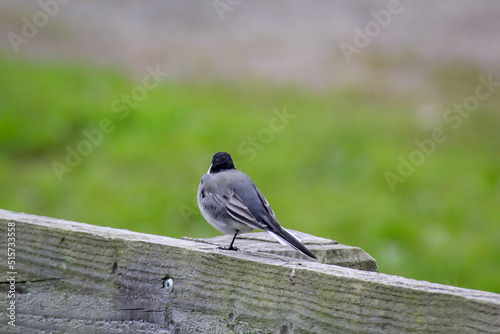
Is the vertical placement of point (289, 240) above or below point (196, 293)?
above

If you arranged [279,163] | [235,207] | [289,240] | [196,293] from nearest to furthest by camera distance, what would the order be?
[196,293] → [289,240] → [235,207] → [279,163]

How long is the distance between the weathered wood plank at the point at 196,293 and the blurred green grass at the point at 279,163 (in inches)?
94.8

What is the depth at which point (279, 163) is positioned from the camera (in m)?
4.86

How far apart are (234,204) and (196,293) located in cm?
79

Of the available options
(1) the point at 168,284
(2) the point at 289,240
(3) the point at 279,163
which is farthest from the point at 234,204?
(3) the point at 279,163

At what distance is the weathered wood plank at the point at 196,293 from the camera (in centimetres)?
130

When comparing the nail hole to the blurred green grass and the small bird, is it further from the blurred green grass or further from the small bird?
the blurred green grass

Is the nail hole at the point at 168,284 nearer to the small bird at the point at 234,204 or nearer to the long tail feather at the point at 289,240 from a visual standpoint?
the long tail feather at the point at 289,240

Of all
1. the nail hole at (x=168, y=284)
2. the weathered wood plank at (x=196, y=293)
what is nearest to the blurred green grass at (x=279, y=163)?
the weathered wood plank at (x=196, y=293)

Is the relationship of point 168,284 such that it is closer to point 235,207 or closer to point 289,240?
point 289,240

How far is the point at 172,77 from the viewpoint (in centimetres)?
619

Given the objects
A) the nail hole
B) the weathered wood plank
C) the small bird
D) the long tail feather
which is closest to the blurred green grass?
the small bird

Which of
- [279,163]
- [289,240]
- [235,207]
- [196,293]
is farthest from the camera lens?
[279,163]

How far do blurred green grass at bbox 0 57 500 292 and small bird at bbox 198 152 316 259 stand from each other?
172 centimetres
